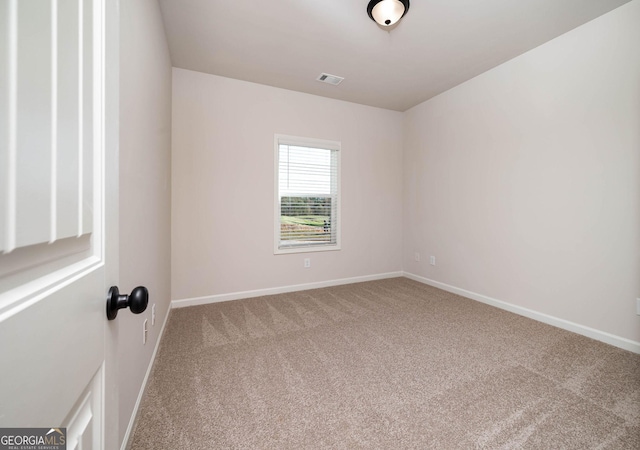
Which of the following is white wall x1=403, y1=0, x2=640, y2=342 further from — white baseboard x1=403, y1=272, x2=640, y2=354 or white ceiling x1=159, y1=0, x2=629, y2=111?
white ceiling x1=159, y1=0, x2=629, y2=111

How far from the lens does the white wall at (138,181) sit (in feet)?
4.05

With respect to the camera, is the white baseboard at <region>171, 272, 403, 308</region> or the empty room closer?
the empty room

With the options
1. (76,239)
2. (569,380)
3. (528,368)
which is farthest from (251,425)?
(569,380)

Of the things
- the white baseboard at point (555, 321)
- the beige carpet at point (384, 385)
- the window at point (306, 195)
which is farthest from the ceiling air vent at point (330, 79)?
the white baseboard at point (555, 321)

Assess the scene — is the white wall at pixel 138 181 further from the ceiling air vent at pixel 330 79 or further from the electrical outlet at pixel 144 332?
the ceiling air vent at pixel 330 79

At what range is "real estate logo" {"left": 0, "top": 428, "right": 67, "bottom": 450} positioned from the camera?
280 mm

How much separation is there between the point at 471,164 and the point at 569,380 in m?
2.43

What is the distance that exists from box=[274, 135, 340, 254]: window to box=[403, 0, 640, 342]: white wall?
1.51 meters

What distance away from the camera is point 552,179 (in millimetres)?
2650

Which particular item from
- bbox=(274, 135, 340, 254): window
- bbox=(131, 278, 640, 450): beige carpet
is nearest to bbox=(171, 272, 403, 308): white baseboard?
bbox=(131, 278, 640, 450): beige carpet

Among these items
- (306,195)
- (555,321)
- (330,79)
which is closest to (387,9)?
(330,79)

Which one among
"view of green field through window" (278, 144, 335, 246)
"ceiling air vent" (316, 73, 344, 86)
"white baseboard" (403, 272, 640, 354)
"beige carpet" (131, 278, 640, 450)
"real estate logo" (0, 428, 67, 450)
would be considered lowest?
"beige carpet" (131, 278, 640, 450)

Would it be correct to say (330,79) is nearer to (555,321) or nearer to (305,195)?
(305,195)

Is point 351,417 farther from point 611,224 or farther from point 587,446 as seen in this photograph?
point 611,224
